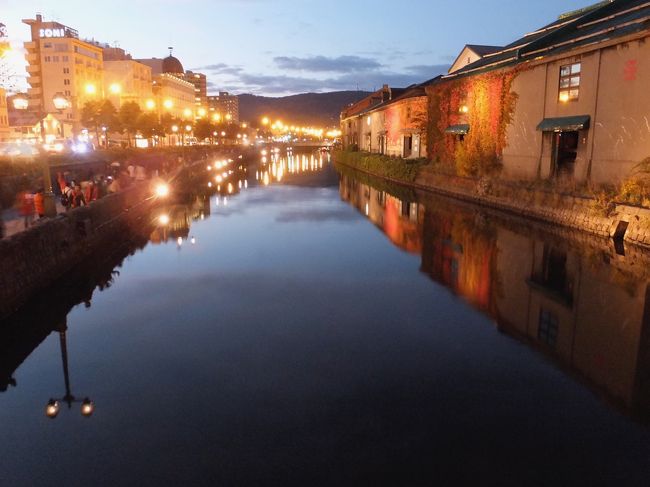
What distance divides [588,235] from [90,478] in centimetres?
1797

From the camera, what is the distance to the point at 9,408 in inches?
305

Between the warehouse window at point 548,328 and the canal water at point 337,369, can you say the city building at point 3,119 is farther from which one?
the warehouse window at point 548,328

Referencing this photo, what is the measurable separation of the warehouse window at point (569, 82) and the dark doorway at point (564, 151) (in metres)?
1.87

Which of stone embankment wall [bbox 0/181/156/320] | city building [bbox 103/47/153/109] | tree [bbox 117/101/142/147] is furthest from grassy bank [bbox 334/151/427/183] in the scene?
city building [bbox 103/47/153/109]

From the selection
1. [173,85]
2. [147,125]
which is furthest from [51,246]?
[173,85]

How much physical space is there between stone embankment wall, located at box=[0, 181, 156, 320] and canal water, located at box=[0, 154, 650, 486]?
0.56 m

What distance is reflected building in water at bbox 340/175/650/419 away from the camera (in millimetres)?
8969

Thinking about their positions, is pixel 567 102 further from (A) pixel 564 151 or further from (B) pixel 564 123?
(A) pixel 564 151

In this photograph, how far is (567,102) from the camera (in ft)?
78.4

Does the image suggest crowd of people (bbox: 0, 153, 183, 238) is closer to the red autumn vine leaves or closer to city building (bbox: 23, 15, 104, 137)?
the red autumn vine leaves

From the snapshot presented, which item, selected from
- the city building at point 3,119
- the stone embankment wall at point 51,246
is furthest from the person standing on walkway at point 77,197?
the city building at point 3,119

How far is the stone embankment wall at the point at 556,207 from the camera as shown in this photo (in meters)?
17.2

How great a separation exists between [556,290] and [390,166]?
32.4 meters

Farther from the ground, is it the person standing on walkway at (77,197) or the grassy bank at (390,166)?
the grassy bank at (390,166)
